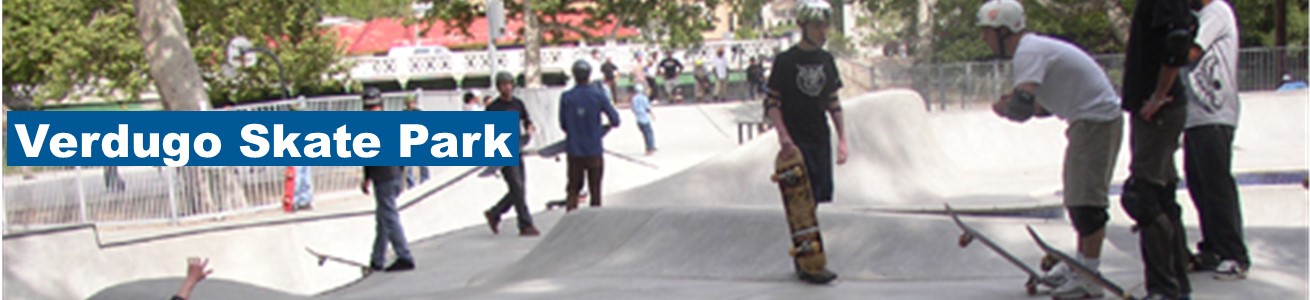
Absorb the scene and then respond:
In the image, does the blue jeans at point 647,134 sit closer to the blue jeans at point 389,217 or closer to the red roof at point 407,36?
the blue jeans at point 389,217

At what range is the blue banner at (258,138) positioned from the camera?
11.4 m

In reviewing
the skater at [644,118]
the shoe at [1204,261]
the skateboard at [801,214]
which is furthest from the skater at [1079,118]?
the skater at [644,118]

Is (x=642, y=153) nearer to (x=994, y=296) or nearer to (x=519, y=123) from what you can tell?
(x=519, y=123)

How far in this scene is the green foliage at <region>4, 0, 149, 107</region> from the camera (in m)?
38.3

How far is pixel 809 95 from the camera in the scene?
713cm

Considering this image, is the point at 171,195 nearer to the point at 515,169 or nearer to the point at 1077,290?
the point at 515,169

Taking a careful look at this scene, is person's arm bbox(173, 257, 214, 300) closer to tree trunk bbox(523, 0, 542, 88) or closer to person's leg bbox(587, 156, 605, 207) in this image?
person's leg bbox(587, 156, 605, 207)

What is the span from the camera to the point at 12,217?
13.6m

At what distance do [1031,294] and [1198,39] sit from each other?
1.21m

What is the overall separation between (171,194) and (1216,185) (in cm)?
1289

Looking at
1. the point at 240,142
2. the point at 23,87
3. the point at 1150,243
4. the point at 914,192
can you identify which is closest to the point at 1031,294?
the point at 1150,243

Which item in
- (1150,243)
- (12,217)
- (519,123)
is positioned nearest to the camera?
(1150,243)

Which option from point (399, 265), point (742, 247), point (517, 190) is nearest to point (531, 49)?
point (517, 190)

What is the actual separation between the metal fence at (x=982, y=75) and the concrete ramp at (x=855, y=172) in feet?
33.8
